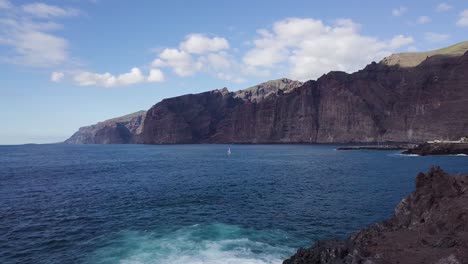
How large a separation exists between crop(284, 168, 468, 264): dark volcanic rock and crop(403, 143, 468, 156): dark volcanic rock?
112m

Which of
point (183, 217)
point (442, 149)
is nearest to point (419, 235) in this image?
point (183, 217)

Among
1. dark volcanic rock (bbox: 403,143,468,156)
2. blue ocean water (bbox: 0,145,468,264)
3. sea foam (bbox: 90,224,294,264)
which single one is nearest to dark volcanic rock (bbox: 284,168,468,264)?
sea foam (bbox: 90,224,294,264)

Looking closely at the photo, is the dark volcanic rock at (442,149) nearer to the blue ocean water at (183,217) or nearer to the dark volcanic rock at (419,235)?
the blue ocean water at (183,217)

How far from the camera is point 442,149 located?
129m

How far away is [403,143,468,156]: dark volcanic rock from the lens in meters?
125

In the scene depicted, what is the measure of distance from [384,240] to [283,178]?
51.2 metres

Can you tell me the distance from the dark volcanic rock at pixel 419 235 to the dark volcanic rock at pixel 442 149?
112 metres

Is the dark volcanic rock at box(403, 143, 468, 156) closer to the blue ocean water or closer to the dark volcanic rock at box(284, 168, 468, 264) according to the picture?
the blue ocean water

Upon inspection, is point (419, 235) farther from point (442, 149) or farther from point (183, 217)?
point (442, 149)

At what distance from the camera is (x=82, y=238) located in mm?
32219

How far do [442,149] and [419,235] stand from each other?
12485 centimetres

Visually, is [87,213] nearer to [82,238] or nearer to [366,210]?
[82,238]

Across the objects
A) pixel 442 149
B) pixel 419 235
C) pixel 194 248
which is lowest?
pixel 194 248

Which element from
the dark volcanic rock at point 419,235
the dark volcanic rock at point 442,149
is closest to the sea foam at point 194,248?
the dark volcanic rock at point 419,235
